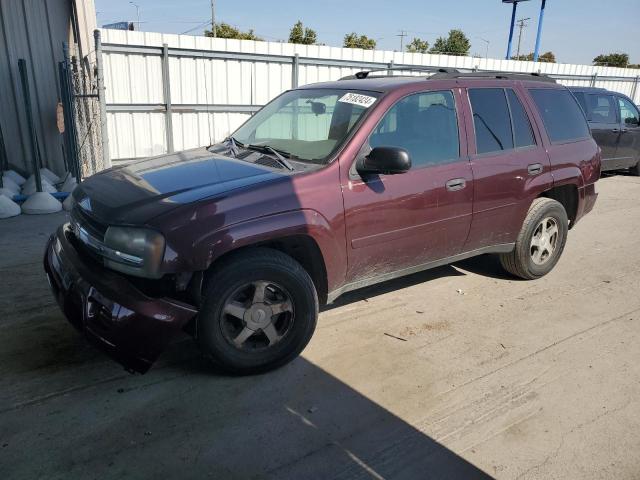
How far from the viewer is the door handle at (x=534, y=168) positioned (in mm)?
4461

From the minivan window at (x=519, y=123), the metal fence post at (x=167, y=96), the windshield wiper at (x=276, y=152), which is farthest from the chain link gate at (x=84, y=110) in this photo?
the minivan window at (x=519, y=123)

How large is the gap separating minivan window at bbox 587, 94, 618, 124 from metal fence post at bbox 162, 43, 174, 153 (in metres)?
8.27

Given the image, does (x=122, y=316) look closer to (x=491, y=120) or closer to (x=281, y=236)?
(x=281, y=236)

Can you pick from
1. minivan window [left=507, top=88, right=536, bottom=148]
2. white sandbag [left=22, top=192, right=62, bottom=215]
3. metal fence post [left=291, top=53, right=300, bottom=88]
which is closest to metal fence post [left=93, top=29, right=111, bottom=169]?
→ white sandbag [left=22, top=192, right=62, bottom=215]

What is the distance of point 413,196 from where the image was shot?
145 inches

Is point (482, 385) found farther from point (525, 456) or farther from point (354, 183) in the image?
point (354, 183)

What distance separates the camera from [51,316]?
392 centimetres

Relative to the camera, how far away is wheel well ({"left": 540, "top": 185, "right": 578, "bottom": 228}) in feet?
16.5

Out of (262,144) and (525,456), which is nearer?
(525,456)

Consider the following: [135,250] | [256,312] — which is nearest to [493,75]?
[256,312]

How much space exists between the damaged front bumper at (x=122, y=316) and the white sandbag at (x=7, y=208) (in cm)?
476

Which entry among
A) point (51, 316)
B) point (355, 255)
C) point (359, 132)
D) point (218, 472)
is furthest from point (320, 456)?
point (51, 316)

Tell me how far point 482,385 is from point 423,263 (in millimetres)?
1148

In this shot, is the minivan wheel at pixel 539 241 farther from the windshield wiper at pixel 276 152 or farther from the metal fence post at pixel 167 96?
the metal fence post at pixel 167 96
